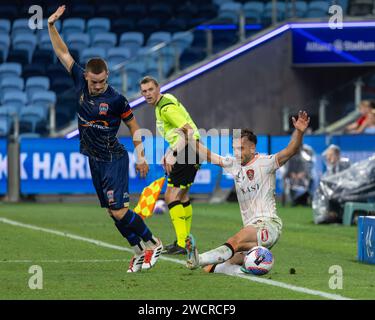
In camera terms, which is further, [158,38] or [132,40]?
[132,40]

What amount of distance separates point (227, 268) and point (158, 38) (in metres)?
20.5

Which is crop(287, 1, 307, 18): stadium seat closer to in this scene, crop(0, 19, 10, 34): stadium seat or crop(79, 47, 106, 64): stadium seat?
crop(79, 47, 106, 64): stadium seat

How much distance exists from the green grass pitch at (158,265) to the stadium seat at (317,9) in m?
9.83

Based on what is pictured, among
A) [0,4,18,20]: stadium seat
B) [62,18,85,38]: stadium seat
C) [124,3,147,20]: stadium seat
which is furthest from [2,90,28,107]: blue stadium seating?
[124,3,147,20]: stadium seat

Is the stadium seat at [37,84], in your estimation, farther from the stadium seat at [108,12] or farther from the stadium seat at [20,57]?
the stadium seat at [108,12]

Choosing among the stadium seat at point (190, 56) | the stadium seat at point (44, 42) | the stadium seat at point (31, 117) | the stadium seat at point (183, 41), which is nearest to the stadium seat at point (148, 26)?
the stadium seat at point (44, 42)

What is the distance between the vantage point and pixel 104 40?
33.5m

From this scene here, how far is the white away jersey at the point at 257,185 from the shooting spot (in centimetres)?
1322

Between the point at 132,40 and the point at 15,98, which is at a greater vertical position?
the point at 132,40

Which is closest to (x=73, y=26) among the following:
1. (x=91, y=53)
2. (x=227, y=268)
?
(x=91, y=53)

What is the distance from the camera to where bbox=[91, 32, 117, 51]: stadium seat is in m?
33.4

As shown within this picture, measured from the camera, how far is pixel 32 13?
3372 cm

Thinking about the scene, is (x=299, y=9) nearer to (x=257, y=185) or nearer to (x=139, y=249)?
(x=257, y=185)

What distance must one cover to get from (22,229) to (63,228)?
730mm
